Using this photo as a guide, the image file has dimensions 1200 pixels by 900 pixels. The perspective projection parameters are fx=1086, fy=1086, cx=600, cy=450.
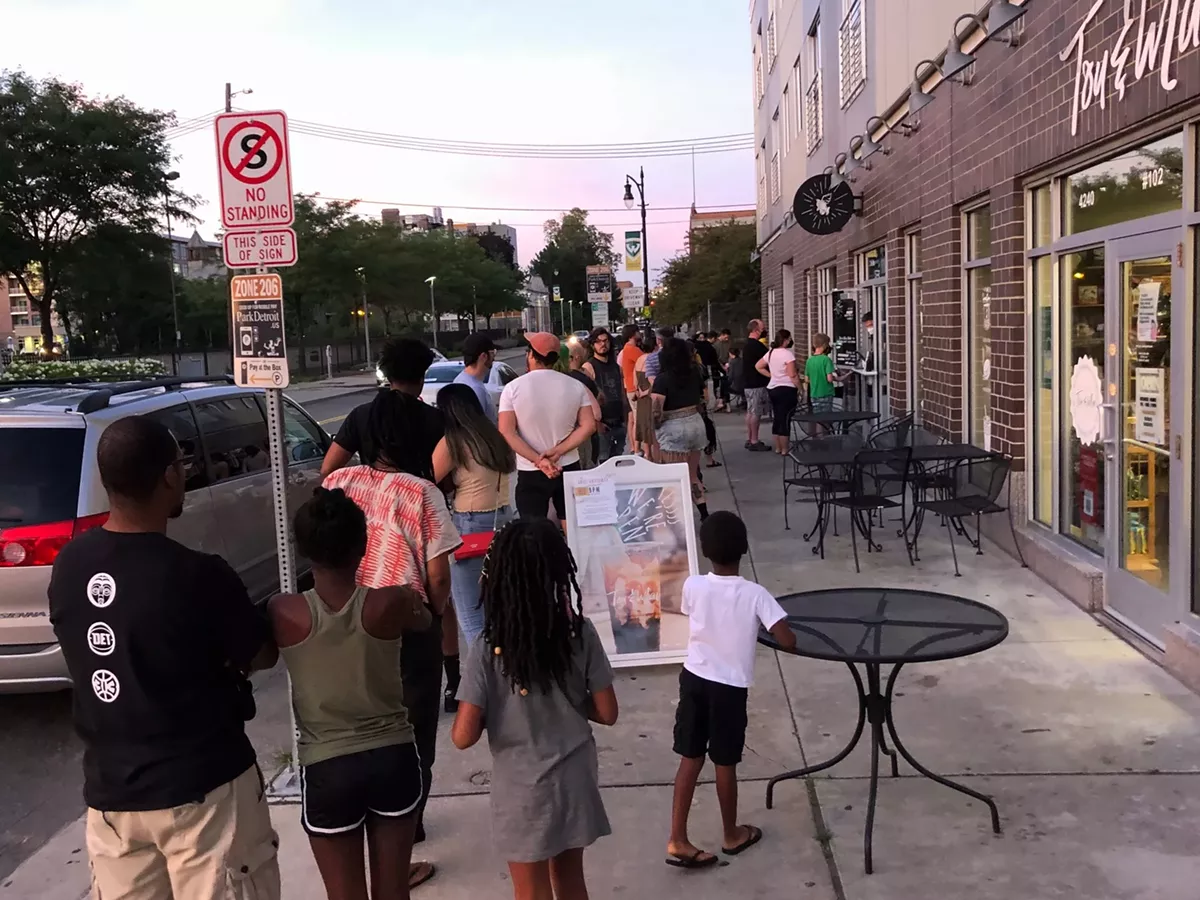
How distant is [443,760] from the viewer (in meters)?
5.06

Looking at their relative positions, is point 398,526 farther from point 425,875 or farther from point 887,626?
point 887,626

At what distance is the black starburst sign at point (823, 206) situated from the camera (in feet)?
46.1

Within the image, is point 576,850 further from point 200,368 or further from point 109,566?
point 200,368

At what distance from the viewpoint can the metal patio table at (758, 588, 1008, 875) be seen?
12.3ft

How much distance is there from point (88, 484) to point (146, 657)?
3478 mm

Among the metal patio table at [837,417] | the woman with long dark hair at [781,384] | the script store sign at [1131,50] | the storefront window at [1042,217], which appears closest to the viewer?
the script store sign at [1131,50]

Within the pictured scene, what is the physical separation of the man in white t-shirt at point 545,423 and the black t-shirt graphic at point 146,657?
3800 millimetres

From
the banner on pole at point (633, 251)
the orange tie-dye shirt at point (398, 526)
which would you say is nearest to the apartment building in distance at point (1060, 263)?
the orange tie-dye shirt at point (398, 526)

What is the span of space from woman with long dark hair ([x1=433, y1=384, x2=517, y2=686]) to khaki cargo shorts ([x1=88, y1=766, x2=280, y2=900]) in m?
2.80

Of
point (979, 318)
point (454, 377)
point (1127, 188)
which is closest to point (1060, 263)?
point (1127, 188)

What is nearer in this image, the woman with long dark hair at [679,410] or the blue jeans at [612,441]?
the woman with long dark hair at [679,410]

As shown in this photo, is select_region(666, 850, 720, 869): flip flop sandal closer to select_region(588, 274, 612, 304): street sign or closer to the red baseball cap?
the red baseball cap

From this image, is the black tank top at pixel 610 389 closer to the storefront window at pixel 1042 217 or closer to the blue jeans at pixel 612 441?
the blue jeans at pixel 612 441

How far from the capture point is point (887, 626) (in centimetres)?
404
